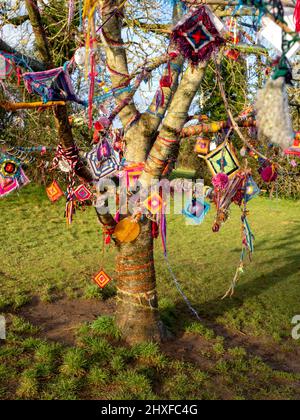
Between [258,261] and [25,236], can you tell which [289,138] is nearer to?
[258,261]

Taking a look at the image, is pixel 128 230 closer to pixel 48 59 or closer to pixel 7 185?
pixel 7 185

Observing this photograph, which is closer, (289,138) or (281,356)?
(289,138)

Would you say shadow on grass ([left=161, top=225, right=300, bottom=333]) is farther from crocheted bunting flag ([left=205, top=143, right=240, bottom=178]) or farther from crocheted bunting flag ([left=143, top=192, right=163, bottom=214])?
crocheted bunting flag ([left=205, top=143, right=240, bottom=178])

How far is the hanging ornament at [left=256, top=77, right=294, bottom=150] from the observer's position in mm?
2033

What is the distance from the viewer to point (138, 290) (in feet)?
15.8

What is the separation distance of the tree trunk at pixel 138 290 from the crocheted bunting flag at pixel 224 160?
1.03m

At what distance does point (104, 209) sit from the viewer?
4508 millimetres

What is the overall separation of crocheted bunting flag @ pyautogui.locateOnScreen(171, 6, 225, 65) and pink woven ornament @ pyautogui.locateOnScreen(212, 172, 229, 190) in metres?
1.32

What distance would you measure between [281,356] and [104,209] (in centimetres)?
290

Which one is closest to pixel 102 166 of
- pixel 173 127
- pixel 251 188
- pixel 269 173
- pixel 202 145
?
pixel 173 127

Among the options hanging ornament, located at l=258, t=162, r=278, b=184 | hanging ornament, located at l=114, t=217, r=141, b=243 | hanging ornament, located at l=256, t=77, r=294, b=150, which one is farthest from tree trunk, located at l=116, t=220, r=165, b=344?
hanging ornament, located at l=256, t=77, r=294, b=150

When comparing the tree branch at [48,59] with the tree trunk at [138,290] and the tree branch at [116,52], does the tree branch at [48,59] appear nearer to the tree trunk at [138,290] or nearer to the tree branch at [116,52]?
the tree branch at [116,52]

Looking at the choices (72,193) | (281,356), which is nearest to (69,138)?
(72,193)

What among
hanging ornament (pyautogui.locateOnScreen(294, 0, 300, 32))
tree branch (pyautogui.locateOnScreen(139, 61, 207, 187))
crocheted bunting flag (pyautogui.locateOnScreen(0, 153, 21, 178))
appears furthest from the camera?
crocheted bunting flag (pyautogui.locateOnScreen(0, 153, 21, 178))
